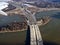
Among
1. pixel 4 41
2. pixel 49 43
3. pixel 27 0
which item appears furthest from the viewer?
pixel 27 0

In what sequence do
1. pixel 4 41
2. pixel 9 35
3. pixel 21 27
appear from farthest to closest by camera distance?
pixel 21 27 < pixel 9 35 < pixel 4 41

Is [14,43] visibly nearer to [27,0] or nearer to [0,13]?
[0,13]

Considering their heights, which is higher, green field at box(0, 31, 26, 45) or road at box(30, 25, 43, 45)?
road at box(30, 25, 43, 45)

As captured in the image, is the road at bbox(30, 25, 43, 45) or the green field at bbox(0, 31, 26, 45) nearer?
the road at bbox(30, 25, 43, 45)

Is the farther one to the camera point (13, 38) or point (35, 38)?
point (13, 38)

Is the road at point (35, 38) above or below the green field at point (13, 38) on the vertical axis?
above

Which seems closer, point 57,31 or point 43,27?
point 57,31

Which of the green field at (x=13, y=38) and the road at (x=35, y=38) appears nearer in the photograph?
the road at (x=35, y=38)

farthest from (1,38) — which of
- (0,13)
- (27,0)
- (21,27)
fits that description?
(27,0)

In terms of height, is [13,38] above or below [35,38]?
below
